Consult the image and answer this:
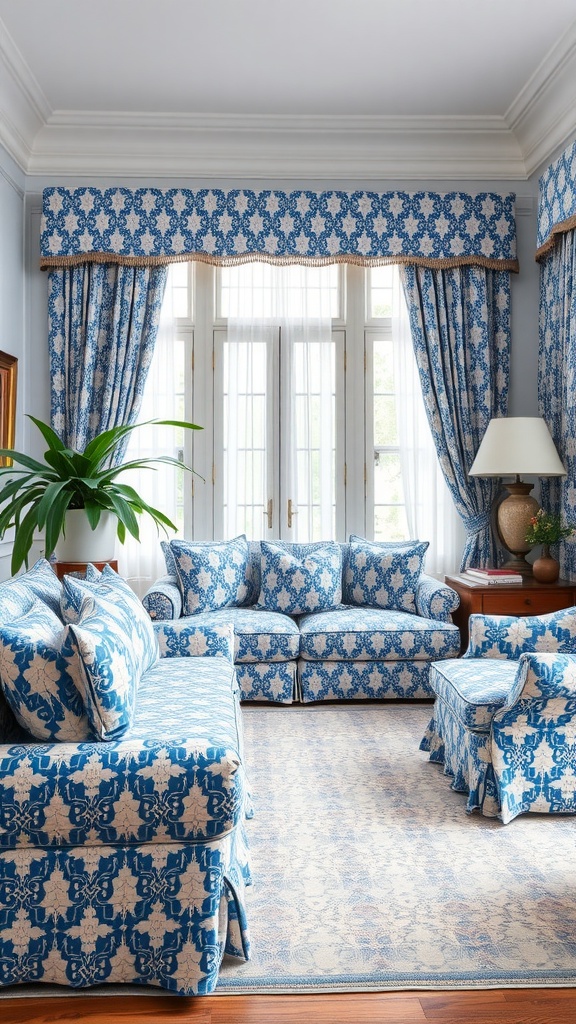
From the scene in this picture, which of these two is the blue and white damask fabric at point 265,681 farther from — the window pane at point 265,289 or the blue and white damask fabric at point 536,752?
the window pane at point 265,289

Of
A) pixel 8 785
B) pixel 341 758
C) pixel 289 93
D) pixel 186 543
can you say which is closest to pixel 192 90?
pixel 289 93

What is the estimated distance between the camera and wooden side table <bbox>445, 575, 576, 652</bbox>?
4.61 meters

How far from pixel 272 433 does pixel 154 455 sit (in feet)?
2.46

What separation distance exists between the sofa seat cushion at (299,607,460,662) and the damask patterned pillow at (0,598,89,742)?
252 centimetres

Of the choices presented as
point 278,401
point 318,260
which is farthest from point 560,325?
point 278,401

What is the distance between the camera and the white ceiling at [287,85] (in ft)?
13.0

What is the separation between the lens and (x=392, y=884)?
244cm

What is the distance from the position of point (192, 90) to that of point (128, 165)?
71 cm

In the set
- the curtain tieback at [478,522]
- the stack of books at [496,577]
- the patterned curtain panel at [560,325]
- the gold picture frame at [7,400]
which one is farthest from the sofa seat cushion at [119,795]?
the curtain tieback at [478,522]

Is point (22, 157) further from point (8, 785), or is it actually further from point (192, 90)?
point (8, 785)

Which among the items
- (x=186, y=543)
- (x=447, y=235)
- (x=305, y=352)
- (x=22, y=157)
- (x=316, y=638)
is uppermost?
(x=22, y=157)

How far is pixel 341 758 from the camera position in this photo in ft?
11.8

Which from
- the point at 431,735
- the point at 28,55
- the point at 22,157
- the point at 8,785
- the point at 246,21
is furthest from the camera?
the point at 22,157

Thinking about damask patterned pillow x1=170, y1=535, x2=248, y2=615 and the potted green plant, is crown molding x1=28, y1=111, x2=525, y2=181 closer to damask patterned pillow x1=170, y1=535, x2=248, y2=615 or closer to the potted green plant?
the potted green plant
